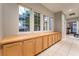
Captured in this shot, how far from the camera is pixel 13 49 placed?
2.61 m

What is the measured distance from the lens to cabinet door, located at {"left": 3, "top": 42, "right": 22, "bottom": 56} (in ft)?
7.79

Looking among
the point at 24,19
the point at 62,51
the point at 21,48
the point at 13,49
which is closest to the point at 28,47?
the point at 21,48

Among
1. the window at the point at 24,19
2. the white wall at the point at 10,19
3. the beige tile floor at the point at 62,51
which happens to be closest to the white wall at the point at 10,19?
the white wall at the point at 10,19

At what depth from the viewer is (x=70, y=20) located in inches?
679

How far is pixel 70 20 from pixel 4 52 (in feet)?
52.9

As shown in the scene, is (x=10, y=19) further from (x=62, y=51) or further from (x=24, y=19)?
(x=62, y=51)

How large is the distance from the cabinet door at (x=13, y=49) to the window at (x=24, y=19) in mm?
1688

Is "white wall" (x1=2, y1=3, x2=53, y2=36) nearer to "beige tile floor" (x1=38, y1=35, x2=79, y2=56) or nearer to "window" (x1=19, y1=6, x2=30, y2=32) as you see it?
"window" (x1=19, y1=6, x2=30, y2=32)

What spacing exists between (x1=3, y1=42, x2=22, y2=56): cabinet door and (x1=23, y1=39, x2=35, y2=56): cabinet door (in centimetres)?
26

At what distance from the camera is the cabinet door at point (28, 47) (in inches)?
123

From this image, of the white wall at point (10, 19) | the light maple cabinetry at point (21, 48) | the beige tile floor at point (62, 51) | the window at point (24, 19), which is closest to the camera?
the light maple cabinetry at point (21, 48)

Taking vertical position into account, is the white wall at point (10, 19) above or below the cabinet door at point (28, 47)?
above

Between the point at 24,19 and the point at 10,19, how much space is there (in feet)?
3.95

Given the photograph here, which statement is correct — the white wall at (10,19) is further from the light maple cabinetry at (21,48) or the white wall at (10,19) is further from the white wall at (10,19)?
the light maple cabinetry at (21,48)
